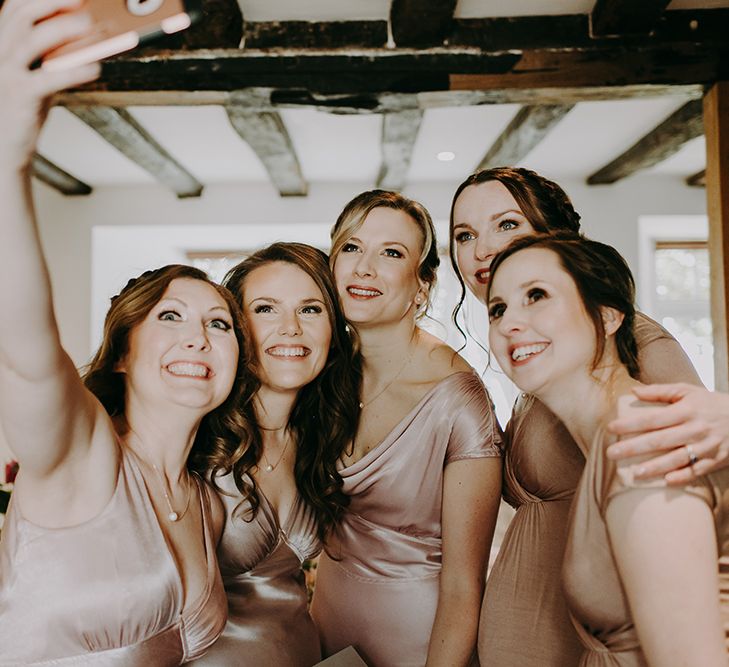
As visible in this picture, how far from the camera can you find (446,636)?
1.79m

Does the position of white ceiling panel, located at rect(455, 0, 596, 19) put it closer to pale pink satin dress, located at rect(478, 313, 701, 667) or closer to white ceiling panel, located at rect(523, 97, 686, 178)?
white ceiling panel, located at rect(523, 97, 686, 178)

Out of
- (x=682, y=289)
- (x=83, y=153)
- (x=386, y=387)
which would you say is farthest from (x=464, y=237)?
(x=682, y=289)

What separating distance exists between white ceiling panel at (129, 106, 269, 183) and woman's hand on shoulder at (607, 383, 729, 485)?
4.07m

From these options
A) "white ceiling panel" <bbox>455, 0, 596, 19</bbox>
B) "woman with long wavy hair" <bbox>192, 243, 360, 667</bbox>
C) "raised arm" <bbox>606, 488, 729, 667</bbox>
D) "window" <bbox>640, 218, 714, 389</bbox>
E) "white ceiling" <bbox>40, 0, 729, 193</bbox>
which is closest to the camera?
"raised arm" <bbox>606, 488, 729, 667</bbox>

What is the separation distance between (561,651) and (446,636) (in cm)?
29

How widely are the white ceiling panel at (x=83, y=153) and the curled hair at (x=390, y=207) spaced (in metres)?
3.33

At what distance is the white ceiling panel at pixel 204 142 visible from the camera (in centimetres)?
478

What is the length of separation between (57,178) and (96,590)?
219 inches

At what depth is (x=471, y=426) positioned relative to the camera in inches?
74.4

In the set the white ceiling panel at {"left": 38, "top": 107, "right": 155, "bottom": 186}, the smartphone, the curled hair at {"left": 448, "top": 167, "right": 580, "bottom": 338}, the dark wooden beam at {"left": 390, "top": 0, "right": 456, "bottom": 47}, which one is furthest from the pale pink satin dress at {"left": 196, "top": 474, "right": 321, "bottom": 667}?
the white ceiling panel at {"left": 38, "top": 107, "right": 155, "bottom": 186}

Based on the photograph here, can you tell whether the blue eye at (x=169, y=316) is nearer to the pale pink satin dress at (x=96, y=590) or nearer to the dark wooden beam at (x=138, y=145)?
the pale pink satin dress at (x=96, y=590)

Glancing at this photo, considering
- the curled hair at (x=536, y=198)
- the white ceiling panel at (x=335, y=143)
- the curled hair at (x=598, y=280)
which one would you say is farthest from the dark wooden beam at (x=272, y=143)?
the curled hair at (x=598, y=280)

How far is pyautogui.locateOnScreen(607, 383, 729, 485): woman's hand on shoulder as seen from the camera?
3.56 ft

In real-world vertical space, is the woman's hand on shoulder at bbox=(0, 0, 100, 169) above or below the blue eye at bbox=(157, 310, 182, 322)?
above
